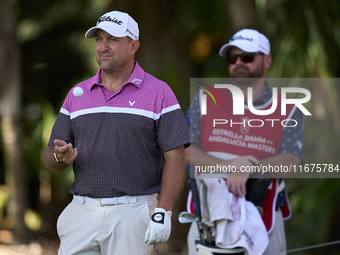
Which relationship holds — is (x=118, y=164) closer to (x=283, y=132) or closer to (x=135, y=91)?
(x=135, y=91)

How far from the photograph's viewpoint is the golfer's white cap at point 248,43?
13.3ft

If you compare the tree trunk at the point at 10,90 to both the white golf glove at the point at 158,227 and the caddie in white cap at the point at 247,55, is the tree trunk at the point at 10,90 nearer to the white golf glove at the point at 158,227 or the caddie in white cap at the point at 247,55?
the caddie in white cap at the point at 247,55

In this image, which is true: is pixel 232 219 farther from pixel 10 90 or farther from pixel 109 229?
pixel 10 90

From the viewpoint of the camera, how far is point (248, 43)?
4062mm

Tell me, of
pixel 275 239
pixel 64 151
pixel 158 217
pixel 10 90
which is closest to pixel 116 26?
pixel 64 151

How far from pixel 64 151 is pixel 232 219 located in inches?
49.0

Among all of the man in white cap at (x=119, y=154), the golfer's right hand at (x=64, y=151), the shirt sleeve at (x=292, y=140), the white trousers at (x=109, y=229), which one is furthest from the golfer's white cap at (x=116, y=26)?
the shirt sleeve at (x=292, y=140)

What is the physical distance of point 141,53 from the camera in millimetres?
7422

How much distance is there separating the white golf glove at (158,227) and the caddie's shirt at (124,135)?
18cm

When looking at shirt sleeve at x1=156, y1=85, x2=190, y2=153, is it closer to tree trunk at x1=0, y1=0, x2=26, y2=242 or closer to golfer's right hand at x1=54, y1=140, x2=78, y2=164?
golfer's right hand at x1=54, y1=140, x2=78, y2=164

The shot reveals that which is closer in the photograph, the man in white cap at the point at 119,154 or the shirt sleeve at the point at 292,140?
the man in white cap at the point at 119,154

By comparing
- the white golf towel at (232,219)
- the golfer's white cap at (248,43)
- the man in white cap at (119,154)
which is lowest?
the white golf towel at (232,219)

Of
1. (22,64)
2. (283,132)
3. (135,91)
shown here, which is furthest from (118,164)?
(22,64)

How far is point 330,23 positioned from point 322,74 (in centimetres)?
55
